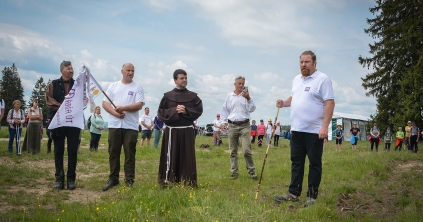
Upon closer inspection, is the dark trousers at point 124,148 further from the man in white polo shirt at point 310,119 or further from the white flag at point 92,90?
the man in white polo shirt at point 310,119

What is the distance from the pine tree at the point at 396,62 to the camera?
2472 cm

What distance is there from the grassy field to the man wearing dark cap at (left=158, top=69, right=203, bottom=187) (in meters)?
0.40

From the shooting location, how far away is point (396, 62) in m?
27.8

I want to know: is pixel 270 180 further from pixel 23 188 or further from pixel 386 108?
pixel 386 108

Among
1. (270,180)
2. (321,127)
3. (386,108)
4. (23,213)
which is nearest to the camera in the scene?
(23,213)

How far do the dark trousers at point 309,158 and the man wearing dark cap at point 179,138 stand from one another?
182cm

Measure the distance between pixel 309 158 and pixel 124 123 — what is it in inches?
135

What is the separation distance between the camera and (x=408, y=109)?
80.3ft

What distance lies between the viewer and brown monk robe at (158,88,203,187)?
21.4ft

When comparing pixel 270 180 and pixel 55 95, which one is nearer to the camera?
pixel 55 95

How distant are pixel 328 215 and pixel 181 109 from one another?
301cm

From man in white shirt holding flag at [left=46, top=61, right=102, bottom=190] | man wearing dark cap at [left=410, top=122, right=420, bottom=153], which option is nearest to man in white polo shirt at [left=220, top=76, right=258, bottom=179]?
man in white shirt holding flag at [left=46, top=61, right=102, bottom=190]

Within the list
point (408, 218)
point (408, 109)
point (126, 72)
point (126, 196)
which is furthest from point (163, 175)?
point (408, 109)

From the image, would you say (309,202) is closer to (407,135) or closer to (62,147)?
(62,147)
